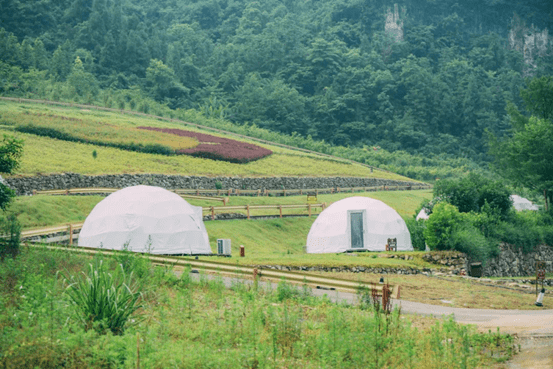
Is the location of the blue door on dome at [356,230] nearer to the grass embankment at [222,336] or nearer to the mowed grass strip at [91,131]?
the grass embankment at [222,336]

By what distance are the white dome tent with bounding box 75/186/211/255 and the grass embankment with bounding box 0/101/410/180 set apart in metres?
14.7

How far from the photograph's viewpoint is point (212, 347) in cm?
1102

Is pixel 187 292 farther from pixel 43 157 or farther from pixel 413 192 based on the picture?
pixel 413 192

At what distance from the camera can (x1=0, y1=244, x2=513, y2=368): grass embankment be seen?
32.6ft

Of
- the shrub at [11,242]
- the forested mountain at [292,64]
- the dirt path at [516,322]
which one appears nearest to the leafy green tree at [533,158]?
the dirt path at [516,322]

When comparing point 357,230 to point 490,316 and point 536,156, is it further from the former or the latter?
point 536,156

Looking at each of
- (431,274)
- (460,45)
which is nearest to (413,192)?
(431,274)

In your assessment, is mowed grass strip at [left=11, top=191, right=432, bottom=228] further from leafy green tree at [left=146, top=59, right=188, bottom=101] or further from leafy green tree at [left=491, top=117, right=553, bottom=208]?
leafy green tree at [left=146, top=59, right=188, bottom=101]

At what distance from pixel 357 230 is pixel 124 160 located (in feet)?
71.1

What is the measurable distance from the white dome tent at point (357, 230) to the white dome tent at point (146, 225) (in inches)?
291

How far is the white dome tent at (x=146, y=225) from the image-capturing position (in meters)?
23.6

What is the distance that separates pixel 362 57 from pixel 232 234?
85208mm

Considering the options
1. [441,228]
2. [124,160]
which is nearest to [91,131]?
[124,160]

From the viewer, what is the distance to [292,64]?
110 metres
